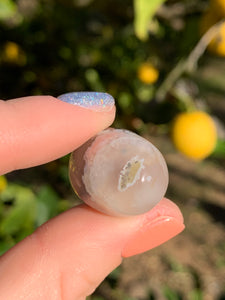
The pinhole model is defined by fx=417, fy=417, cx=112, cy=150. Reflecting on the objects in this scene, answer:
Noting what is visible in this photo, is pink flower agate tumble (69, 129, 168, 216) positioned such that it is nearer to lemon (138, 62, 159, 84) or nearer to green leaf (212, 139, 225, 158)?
green leaf (212, 139, 225, 158)

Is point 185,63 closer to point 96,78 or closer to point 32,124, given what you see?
point 96,78

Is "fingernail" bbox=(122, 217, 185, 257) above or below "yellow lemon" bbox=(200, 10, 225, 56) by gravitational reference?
below

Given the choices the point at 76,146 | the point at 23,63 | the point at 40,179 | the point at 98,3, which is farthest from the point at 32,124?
the point at 40,179

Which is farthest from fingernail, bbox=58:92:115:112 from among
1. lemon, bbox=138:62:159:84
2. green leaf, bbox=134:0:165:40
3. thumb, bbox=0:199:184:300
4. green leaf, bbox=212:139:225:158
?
lemon, bbox=138:62:159:84

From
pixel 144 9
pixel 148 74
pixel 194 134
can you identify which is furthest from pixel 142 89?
pixel 144 9

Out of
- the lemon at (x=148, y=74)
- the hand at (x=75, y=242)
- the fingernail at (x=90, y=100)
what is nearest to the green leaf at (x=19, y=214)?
the hand at (x=75, y=242)

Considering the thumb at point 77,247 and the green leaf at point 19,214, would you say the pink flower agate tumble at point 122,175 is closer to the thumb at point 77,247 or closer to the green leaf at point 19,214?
the thumb at point 77,247
